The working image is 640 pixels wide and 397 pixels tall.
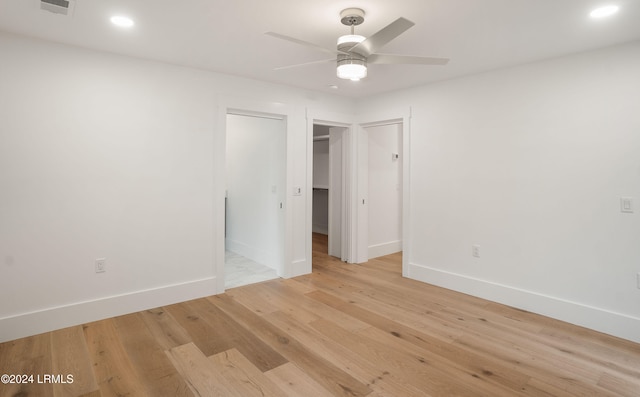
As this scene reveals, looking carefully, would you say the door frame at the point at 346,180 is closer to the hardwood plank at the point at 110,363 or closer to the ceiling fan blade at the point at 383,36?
the ceiling fan blade at the point at 383,36

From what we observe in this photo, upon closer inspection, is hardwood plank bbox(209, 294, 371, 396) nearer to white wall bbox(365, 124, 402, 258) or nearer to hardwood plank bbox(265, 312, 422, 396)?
hardwood plank bbox(265, 312, 422, 396)

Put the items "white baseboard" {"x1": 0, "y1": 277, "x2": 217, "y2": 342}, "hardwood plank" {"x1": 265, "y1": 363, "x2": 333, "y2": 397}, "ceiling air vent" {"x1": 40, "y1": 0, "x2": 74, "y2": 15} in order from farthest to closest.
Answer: "white baseboard" {"x1": 0, "y1": 277, "x2": 217, "y2": 342} → "ceiling air vent" {"x1": 40, "y1": 0, "x2": 74, "y2": 15} → "hardwood plank" {"x1": 265, "y1": 363, "x2": 333, "y2": 397}

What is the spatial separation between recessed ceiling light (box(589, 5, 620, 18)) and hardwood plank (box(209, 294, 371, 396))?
2.96 meters

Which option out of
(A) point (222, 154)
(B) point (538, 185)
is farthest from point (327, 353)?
(B) point (538, 185)

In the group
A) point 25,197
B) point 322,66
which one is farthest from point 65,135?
point 322,66

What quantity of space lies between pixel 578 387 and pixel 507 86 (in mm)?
2756

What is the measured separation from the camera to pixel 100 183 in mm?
3113

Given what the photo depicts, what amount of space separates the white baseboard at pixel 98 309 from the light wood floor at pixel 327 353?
0.09 metres

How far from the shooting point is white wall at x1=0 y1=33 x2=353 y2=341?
2.77 m

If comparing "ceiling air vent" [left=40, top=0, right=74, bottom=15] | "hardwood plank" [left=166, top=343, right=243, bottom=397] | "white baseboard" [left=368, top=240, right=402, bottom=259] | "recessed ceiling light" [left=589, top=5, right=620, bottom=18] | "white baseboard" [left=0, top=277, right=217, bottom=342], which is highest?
"recessed ceiling light" [left=589, top=5, right=620, bottom=18]

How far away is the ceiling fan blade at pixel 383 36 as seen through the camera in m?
1.87

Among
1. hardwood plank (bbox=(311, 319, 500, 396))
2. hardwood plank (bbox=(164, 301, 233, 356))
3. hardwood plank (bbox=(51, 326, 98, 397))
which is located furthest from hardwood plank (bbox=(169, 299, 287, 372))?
hardwood plank (bbox=(51, 326, 98, 397))

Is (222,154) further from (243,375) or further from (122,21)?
(243,375)

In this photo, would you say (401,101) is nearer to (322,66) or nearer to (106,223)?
(322,66)
